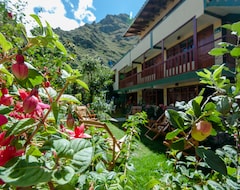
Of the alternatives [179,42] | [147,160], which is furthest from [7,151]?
[179,42]

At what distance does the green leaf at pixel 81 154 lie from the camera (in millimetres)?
477

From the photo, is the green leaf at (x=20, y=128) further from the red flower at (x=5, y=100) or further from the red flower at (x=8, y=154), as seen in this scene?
the red flower at (x=5, y=100)

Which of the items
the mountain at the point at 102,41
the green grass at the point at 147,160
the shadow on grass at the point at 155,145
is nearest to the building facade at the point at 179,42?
the shadow on grass at the point at 155,145

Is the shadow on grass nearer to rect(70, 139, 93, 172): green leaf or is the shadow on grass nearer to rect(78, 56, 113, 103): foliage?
rect(70, 139, 93, 172): green leaf

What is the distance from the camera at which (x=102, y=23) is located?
11944cm

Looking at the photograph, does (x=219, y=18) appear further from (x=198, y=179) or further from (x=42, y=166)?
(x=42, y=166)

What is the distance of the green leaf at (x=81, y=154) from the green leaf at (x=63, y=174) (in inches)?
0.7

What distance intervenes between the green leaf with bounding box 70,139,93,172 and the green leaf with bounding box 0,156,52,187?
0.07m

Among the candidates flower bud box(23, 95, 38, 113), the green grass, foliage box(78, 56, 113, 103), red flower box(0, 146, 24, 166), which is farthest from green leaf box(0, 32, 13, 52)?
foliage box(78, 56, 113, 103)

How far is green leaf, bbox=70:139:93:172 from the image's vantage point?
48 centimetres

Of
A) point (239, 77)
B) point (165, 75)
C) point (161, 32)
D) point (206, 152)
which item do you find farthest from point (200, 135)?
point (161, 32)

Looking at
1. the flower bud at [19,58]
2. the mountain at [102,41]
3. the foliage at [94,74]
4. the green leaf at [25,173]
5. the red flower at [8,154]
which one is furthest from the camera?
the mountain at [102,41]

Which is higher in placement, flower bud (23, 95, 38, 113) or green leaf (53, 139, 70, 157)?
flower bud (23, 95, 38, 113)

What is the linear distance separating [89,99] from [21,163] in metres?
17.5
